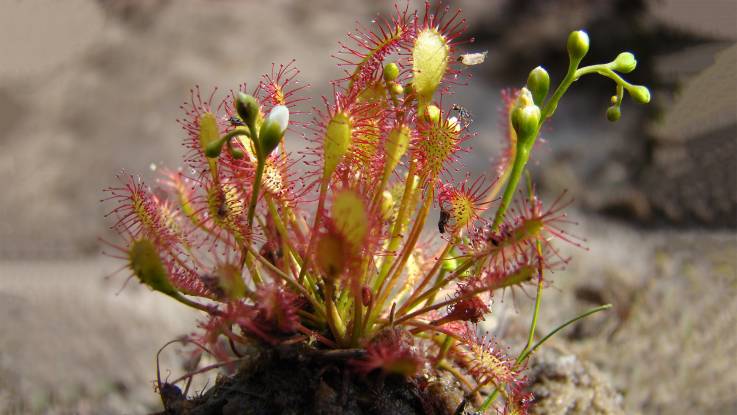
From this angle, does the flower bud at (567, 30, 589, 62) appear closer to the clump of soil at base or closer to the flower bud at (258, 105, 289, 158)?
the flower bud at (258, 105, 289, 158)

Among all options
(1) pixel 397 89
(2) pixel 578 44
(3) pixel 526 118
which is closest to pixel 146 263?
(1) pixel 397 89

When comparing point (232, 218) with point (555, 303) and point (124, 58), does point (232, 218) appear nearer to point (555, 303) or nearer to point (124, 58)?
point (555, 303)

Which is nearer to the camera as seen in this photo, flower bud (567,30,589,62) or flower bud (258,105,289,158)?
flower bud (258,105,289,158)

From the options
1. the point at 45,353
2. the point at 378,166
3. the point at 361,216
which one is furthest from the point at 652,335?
the point at 45,353

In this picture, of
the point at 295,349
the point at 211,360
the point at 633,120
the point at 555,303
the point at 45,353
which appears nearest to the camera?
the point at 295,349

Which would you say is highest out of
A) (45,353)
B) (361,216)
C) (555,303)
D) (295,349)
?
(555,303)

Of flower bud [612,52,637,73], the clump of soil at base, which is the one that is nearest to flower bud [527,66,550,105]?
flower bud [612,52,637,73]
